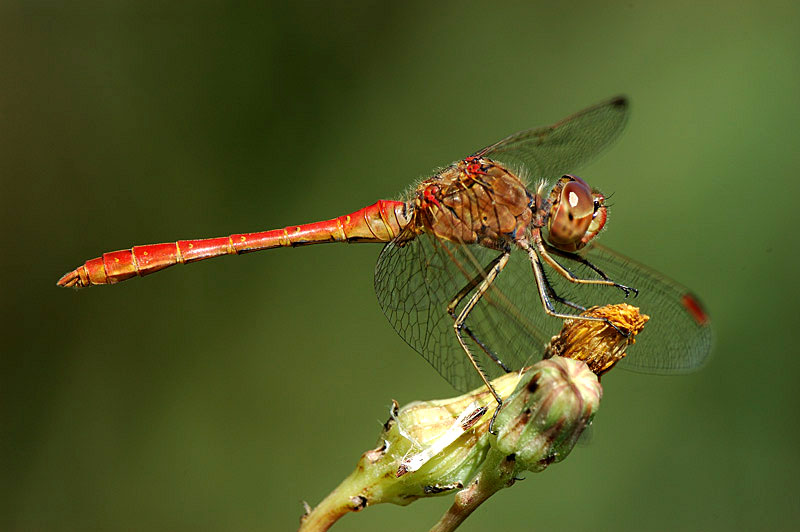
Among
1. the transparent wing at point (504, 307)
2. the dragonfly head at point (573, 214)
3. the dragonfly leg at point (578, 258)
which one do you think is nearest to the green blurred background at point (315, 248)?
the transparent wing at point (504, 307)

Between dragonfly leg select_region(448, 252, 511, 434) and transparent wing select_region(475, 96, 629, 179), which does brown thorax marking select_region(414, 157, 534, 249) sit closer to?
dragonfly leg select_region(448, 252, 511, 434)

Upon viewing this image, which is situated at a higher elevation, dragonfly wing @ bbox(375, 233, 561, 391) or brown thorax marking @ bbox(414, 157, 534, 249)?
brown thorax marking @ bbox(414, 157, 534, 249)

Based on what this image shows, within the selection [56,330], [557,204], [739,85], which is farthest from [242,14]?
[739,85]

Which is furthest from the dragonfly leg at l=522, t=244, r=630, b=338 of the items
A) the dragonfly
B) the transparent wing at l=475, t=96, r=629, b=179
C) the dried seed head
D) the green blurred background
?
the green blurred background

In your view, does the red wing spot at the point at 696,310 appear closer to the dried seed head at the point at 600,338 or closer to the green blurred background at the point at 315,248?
the dried seed head at the point at 600,338

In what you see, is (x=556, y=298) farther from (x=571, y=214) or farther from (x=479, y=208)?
(x=479, y=208)
